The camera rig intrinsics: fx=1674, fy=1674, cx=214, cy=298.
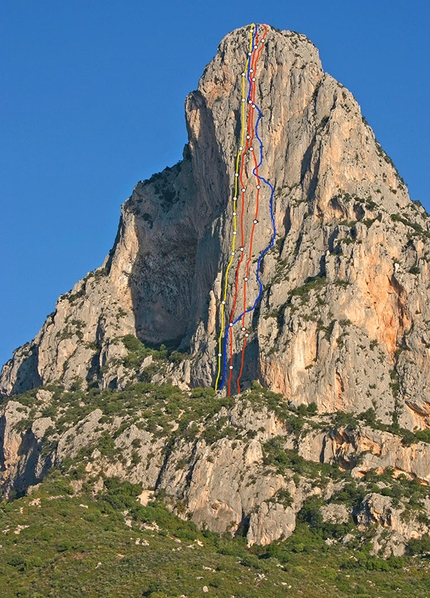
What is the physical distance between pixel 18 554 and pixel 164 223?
5145cm

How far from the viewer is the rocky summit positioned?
136m

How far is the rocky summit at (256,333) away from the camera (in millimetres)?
135750

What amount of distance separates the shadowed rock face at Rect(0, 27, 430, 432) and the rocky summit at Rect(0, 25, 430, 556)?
0.58 ft

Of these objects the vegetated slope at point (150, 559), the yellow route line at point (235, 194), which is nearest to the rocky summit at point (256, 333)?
the yellow route line at point (235, 194)

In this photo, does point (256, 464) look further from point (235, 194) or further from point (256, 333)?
point (235, 194)

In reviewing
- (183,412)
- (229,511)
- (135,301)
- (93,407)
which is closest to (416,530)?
(229,511)

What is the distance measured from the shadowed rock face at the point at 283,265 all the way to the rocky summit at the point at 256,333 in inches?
7.0

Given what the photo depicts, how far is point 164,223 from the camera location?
16762 cm

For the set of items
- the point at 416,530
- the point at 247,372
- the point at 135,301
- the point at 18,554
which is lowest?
the point at 18,554

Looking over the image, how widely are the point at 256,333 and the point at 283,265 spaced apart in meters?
8.70

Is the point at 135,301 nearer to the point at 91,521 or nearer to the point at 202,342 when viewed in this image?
the point at 202,342

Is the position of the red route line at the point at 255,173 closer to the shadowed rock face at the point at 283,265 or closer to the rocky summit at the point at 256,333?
the rocky summit at the point at 256,333

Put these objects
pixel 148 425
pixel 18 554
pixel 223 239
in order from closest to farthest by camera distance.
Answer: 1. pixel 18 554
2. pixel 148 425
3. pixel 223 239

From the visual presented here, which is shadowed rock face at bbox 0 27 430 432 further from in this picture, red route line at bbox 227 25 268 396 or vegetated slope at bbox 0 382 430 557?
vegetated slope at bbox 0 382 430 557
